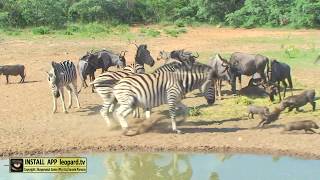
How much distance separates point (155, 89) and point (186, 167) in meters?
2.32

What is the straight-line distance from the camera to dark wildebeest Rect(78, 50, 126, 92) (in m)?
19.0

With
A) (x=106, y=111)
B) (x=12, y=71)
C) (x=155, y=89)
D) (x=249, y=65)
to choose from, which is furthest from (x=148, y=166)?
(x=12, y=71)

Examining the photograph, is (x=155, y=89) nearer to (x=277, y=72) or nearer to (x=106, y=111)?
(x=106, y=111)

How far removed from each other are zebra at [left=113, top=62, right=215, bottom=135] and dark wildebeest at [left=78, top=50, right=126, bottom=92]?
5.37 meters

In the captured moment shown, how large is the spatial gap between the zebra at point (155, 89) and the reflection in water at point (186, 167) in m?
1.28

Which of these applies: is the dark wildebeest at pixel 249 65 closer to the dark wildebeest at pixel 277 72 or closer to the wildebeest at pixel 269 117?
the dark wildebeest at pixel 277 72

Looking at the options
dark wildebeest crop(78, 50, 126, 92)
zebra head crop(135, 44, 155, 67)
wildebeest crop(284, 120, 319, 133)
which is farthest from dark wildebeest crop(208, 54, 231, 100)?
wildebeest crop(284, 120, 319, 133)

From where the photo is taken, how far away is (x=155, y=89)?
44.5 ft

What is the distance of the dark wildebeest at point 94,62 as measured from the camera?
19.0 meters

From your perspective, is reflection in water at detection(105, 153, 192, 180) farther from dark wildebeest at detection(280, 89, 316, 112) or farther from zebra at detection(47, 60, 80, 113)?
zebra at detection(47, 60, 80, 113)

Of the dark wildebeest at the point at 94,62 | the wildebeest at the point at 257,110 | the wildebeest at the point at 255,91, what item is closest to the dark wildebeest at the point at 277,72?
the wildebeest at the point at 255,91

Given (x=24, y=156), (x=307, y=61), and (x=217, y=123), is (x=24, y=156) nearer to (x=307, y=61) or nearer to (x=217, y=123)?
(x=217, y=123)

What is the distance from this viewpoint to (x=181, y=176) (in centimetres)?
1160

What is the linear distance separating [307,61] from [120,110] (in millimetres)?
12902
